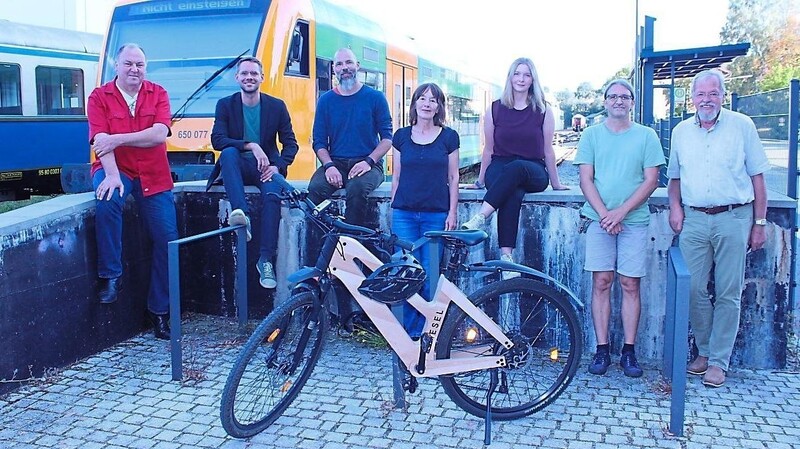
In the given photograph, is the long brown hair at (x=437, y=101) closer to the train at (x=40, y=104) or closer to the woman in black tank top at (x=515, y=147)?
the woman in black tank top at (x=515, y=147)

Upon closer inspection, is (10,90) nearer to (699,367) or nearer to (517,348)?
(517,348)

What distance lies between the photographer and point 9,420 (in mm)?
4520

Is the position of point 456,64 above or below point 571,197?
above

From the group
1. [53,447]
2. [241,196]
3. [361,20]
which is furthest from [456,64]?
[53,447]

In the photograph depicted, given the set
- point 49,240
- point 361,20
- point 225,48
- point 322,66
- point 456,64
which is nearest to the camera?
point 49,240

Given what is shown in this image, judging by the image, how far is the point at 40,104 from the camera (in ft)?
47.5

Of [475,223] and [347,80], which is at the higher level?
[347,80]

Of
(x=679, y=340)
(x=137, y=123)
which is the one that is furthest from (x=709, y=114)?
(x=137, y=123)

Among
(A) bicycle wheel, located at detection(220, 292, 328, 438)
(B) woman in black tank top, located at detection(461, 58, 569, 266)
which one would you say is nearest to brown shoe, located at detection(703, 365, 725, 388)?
(B) woman in black tank top, located at detection(461, 58, 569, 266)

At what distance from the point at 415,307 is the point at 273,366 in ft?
2.67

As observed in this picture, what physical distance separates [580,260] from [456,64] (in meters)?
12.9

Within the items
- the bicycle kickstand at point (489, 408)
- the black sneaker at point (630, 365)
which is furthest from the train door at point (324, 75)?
the bicycle kickstand at point (489, 408)

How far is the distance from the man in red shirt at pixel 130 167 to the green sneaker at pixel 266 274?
687 millimetres

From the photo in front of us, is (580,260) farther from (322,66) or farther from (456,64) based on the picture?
(456,64)
